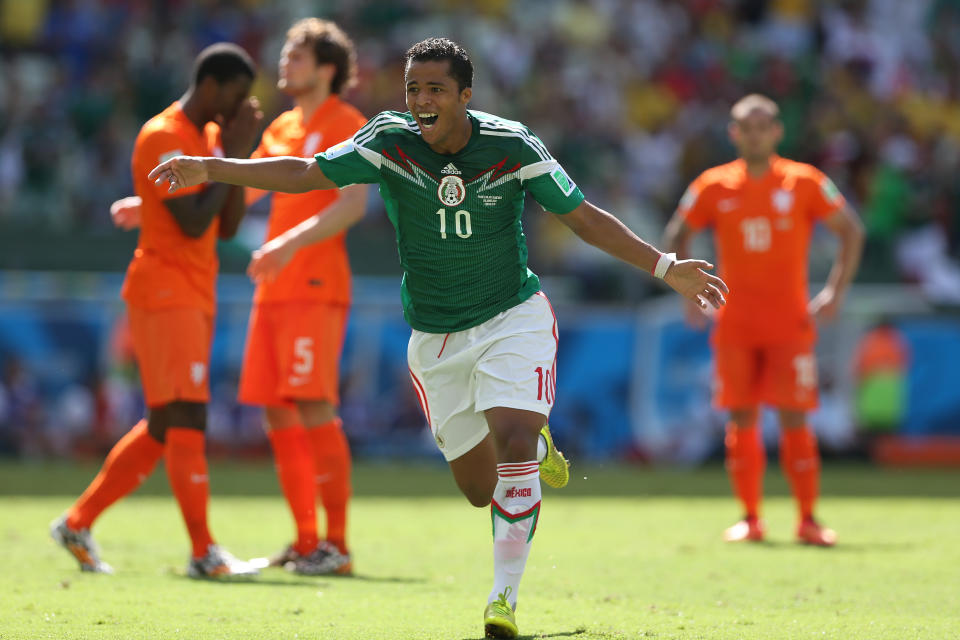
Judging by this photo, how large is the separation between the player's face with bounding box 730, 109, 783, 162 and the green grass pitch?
2.75 m

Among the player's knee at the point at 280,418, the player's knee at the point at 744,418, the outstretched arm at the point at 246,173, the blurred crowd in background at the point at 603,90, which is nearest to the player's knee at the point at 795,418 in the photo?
the player's knee at the point at 744,418

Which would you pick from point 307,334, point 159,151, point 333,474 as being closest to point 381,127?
point 159,151

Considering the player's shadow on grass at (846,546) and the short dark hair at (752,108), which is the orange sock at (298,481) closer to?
the player's shadow on grass at (846,546)

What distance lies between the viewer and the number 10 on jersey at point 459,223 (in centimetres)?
554

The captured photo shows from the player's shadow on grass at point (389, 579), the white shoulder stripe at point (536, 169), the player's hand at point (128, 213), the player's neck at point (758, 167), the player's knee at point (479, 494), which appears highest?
the player's neck at point (758, 167)

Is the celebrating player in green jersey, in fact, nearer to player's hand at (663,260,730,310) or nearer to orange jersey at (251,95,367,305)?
player's hand at (663,260,730,310)

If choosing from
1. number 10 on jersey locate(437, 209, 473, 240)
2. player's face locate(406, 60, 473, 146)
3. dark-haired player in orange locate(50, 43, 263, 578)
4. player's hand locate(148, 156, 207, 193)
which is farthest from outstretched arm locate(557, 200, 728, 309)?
dark-haired player in orange locate(50, 43, 263, 578)

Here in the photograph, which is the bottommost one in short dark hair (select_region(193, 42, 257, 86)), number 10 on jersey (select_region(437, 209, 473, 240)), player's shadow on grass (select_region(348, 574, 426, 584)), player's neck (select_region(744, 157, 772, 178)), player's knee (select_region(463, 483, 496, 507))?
player's shadow on grass (select_region(348, 574, 426, 584))

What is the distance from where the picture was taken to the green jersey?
5.49 m

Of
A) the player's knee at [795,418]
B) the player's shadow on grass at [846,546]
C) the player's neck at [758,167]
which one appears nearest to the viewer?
the player's shadow on grass at [846,546]

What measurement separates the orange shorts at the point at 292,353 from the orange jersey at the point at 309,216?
0.07 m

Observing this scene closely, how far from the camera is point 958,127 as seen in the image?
68.5 ft

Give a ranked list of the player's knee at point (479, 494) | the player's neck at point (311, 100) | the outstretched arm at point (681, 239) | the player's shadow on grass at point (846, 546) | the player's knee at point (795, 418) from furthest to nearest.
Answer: the outstretched arm at point (681, 239), the player's knee at point (795, 418), the player's shadow on grass at point (846, 546), the player's neck at point (311, 100), the player's knee at point (479, 494)

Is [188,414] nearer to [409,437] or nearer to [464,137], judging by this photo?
[464,137]
